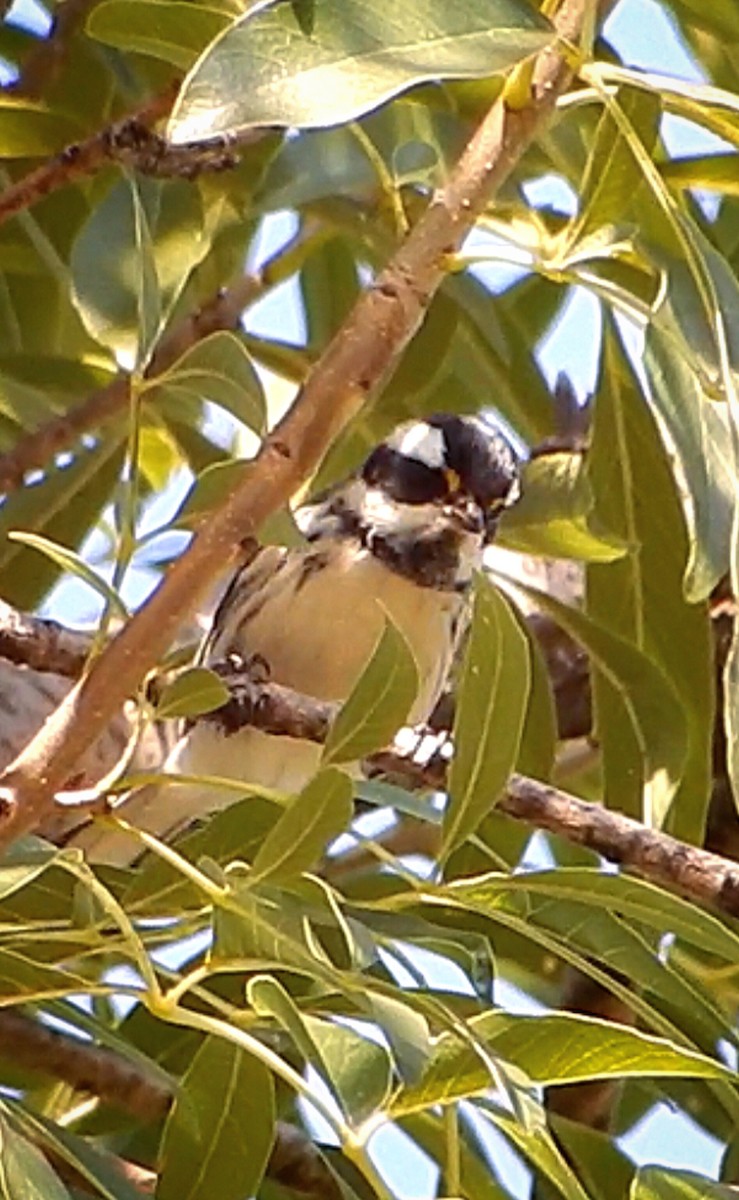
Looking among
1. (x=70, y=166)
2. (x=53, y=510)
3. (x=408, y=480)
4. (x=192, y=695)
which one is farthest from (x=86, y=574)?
(x=408, y=480)

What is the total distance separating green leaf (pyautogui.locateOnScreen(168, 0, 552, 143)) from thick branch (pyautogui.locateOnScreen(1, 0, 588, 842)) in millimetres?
76

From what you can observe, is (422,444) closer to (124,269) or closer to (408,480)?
(408,480)

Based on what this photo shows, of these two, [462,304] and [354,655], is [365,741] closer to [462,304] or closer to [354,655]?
[462,304]

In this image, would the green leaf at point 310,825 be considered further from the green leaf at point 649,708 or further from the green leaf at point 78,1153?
the green leaf at point 649,708

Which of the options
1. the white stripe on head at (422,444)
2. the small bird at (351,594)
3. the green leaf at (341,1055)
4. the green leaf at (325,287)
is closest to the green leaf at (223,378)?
the green leaf at (341,1055)

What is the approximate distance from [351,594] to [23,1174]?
125 cm

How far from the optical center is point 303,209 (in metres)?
1.84

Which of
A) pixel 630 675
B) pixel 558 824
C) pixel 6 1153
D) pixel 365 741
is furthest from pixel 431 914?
pixel 6 1153

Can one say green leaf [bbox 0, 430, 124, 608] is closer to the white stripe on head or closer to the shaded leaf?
the shaded leaf

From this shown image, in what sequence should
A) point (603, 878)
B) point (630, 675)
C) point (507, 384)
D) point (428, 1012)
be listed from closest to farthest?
point (428, 1012), point (603, 878), point (630, 675), point (507, 384)

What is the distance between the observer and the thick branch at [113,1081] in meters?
1.68

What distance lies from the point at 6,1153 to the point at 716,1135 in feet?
2.98

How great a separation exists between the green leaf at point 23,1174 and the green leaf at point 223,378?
0.36m

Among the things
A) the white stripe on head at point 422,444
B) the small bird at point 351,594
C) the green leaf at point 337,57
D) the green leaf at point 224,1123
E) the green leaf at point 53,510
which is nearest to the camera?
the green leaf at point 337,57
